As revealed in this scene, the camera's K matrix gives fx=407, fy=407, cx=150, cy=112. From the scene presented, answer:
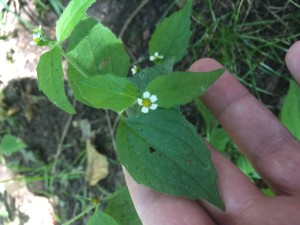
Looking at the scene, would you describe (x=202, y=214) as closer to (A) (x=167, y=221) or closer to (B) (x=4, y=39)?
(A) (x=167, y=221)

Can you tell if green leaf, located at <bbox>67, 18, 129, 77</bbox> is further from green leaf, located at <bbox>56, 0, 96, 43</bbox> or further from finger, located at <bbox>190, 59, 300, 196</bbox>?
finger, located at <bbox>190, 59, 300, 196</bbox>

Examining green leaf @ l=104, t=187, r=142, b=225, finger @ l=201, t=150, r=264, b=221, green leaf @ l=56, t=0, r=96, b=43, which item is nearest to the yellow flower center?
green leaf @ l=56, t=0, r=96, b=43

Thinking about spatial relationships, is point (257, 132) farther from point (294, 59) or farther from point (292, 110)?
point (294, 59)

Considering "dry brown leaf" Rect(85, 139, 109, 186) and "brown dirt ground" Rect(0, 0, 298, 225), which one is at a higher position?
"brown dirt ground" Rect(0, 0, 298, 225)

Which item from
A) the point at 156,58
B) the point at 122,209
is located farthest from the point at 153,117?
the point at 122,209

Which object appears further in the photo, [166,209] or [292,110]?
[292,110]

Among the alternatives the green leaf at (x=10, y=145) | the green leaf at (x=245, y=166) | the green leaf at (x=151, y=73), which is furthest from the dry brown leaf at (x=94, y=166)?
the green leaf at (x=151, y=73)

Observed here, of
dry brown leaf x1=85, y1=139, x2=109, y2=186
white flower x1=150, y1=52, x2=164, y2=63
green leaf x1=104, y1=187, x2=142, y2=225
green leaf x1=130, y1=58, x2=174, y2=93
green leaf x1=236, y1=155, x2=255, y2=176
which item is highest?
white flower x1=150, y1=52, x2=164, y2=63
